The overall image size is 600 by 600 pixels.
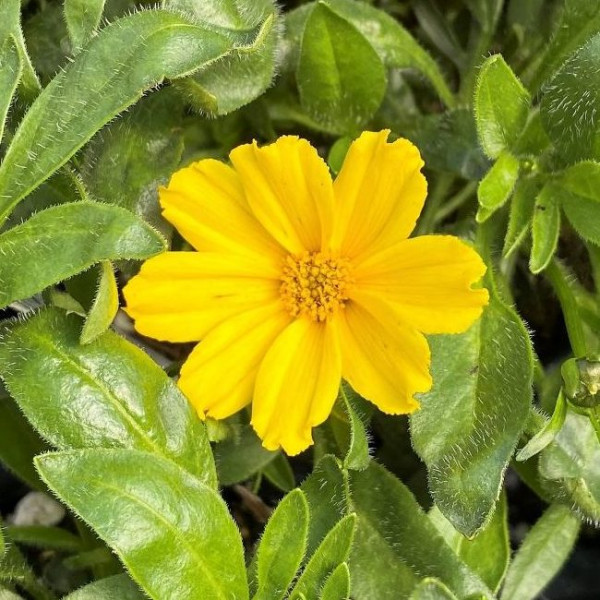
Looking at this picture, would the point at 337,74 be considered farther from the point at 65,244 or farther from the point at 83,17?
the point at 65,244

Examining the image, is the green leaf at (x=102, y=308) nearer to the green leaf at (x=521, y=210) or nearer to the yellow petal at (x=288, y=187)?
the yellow petal at (x=288, y=187)

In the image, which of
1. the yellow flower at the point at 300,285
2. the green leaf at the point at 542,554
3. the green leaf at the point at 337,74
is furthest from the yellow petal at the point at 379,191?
the green leaf at the point at 542,554

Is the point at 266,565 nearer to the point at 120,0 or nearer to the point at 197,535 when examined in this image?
the point at 197,535

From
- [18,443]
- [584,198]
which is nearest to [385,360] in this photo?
[584,198]

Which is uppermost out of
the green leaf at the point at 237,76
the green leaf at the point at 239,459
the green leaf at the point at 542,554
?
the green leaf at the point at 237,76

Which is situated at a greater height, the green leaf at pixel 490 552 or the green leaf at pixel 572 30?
the green leaf at pixel 572 30

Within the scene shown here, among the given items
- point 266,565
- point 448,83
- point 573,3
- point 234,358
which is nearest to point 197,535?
point 266,565
